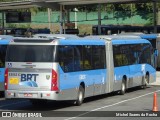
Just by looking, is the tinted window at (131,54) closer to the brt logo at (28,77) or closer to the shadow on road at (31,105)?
the shadow on road at (31,105)

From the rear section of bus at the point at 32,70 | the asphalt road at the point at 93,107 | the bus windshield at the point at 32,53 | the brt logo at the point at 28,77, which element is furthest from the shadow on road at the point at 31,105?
the bus windshield at the point at 32,53

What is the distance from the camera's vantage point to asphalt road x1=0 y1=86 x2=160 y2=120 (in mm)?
18781

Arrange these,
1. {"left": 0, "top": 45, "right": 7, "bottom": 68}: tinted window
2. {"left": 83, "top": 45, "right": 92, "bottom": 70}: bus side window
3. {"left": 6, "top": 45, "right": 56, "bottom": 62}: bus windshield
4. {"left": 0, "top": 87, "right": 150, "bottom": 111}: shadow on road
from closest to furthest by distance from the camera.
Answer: {"left": 6, "top": 45, "right": 56, "bottom": 62}: bus windshield
{"left": 0, "top": 87, "right": 150, "bottom": 111}: shadow on road
{"left": 83, "top": 45, "right": 92, "bottom": 70}: bus side window
{"left": 0, "top": 45, "right": 7, "bottom": 68}: tinted window

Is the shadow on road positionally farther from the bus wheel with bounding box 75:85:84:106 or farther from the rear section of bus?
the rear section of bus

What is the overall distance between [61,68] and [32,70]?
113 cm

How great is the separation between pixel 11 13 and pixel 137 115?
5873 centimetres

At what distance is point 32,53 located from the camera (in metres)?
20.6

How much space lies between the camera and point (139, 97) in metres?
26.3

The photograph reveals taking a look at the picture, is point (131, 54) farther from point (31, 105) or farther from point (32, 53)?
point (32, 53)

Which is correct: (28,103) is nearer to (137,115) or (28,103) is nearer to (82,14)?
(137,115)

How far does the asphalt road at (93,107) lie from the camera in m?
18.8

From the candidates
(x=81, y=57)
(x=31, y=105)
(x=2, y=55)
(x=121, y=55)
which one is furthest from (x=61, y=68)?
(x=121, y=55)

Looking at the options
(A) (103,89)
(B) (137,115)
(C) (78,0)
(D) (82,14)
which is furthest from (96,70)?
(D) (82,14)

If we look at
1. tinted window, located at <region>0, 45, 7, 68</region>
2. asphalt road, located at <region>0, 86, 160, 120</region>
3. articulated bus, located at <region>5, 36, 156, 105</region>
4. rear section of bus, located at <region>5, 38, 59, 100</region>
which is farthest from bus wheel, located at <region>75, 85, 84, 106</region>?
tinted window, located at <region>0, 45, 7, 68</region>
